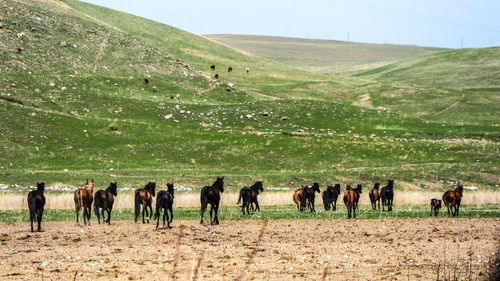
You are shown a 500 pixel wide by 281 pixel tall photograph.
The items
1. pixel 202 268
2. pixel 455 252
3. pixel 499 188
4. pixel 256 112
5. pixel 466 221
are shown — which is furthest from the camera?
pixel 256 112

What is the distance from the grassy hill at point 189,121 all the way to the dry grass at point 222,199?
884 cm

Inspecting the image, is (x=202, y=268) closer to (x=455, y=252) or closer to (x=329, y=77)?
(x=455, y=252)

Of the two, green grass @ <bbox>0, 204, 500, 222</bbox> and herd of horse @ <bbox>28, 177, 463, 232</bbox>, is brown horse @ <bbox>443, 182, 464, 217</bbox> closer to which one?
herd of horse @ <bbox>28, 177, 463, 232</bbox>

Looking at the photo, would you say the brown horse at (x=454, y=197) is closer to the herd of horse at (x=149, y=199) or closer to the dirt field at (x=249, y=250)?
the herd of horse at (x=149, y=199)

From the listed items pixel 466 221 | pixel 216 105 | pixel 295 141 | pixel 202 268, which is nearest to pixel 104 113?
pixel 216 105

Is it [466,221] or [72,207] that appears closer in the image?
[466,221]

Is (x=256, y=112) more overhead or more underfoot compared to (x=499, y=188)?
more overhead

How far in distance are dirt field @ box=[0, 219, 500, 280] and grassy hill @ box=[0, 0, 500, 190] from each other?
23.8 meters

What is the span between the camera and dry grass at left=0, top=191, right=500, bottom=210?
36.2 metres

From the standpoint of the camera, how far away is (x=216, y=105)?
95.9 m

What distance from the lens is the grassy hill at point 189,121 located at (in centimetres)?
5817

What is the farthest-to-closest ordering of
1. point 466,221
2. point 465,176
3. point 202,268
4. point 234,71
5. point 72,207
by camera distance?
1. point 234,71
2. point 465,176
3. point 72,207
4. point 466,221
5. point 202,268

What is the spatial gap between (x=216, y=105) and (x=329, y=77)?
185 feet

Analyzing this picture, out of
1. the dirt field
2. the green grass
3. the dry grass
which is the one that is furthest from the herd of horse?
the dry grass
